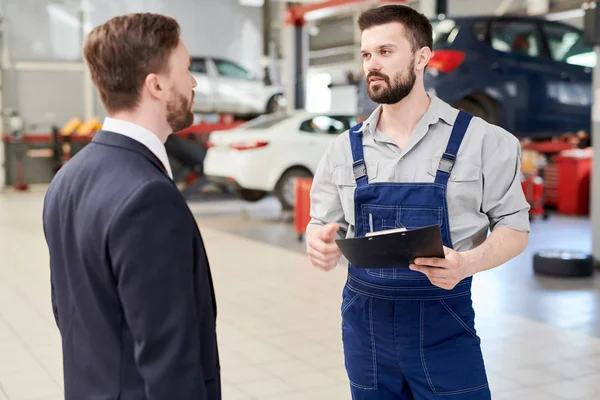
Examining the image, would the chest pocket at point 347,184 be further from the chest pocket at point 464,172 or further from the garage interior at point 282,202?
the garage interior at point 282,202

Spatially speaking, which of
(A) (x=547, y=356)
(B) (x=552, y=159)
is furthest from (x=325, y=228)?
(B) (x=552, y=159)

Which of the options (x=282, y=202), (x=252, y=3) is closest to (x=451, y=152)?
(x=282, y=202)

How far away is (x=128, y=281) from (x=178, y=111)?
0.37 m

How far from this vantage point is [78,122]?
16.3 metres

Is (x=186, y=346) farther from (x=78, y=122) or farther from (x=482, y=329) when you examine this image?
(x=78, y=122)

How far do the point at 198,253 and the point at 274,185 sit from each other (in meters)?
8.04

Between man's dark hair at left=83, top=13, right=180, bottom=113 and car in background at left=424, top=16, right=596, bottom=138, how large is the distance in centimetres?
709

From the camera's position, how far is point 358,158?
196 cm

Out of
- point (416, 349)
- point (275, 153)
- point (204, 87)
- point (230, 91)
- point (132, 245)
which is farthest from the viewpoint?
point (230, 91)

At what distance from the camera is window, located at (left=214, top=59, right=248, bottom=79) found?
15.7 m

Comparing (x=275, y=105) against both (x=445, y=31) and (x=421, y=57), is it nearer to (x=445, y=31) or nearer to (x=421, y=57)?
(x=445, y=31)

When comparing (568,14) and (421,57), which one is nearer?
(421,57)

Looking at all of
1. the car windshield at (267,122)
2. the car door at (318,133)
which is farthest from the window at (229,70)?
the car door at (318,133)

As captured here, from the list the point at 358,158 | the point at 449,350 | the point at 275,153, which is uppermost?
the point at 358,158
